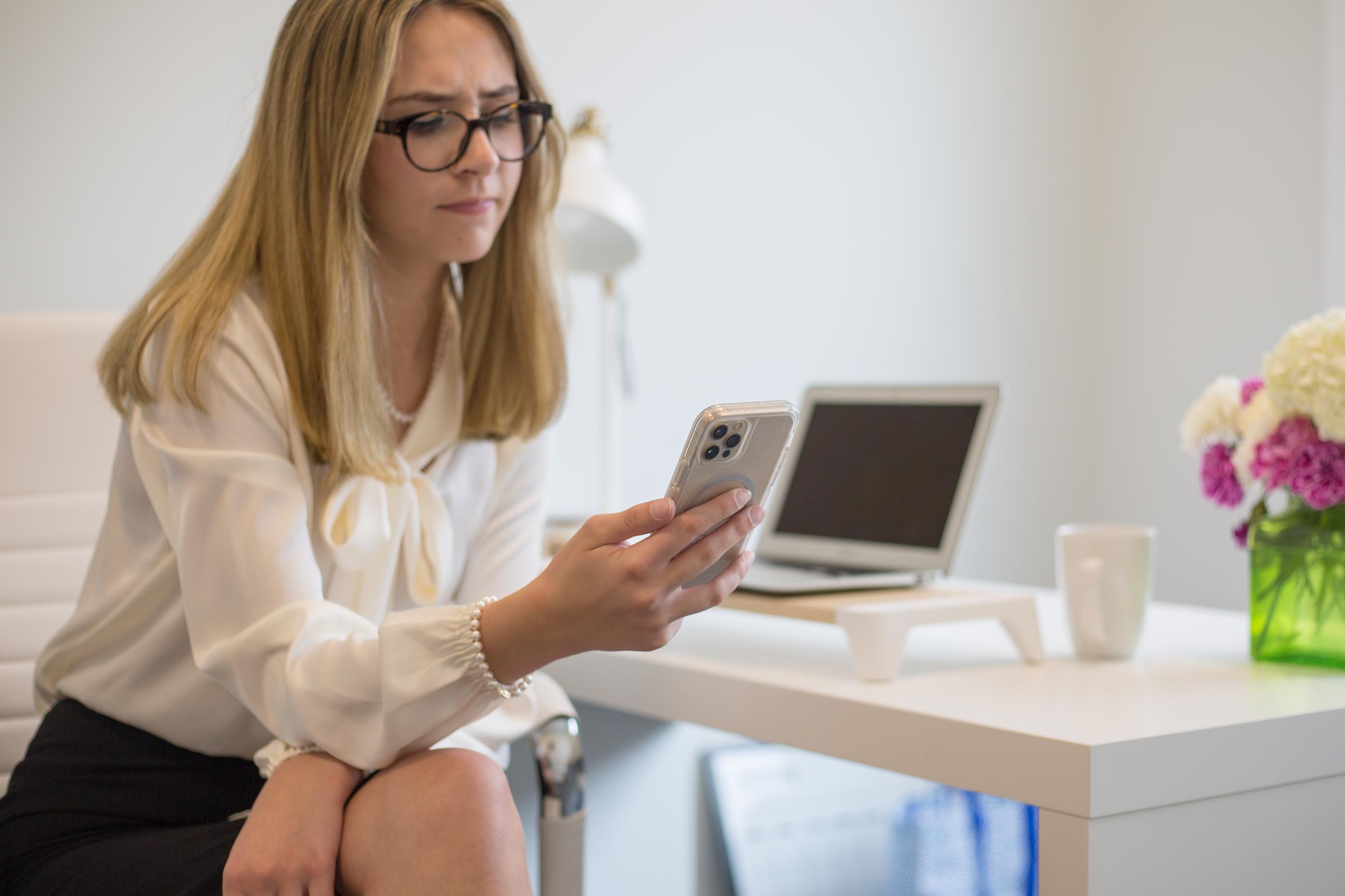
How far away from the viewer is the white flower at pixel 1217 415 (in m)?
1.15

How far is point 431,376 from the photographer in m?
1.16

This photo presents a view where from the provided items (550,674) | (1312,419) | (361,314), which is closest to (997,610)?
(1312,419)

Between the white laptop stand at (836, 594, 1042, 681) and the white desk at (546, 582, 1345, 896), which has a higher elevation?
the white laptop stand at (836, 594, 1042, 681)

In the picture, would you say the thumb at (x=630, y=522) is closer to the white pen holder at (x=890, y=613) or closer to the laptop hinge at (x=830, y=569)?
the white pen holder at (x=890, y=613)

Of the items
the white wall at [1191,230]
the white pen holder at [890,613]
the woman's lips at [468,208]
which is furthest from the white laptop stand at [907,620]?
the white wall at [1191,230]

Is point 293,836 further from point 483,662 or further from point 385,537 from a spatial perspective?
point 385,537

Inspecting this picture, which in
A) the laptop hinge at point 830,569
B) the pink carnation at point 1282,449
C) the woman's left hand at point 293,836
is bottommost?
the woman's left hand at point 293,836

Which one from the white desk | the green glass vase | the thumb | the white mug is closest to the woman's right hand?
the thumb

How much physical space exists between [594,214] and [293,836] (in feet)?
3.45

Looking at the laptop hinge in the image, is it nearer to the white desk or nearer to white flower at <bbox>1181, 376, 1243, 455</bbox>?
the white desk

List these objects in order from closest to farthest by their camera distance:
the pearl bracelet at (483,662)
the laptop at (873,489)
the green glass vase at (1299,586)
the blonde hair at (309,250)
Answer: the pearl bracelet at (483,662)
the blonde hair at (309,250)
the green glass vase at (1299,586)
the laptop at (873,489)

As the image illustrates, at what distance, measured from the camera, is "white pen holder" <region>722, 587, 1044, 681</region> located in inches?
40.7

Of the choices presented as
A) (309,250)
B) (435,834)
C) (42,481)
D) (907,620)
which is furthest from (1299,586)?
(42,481)

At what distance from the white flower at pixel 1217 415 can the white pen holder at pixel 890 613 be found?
9.2 inches
